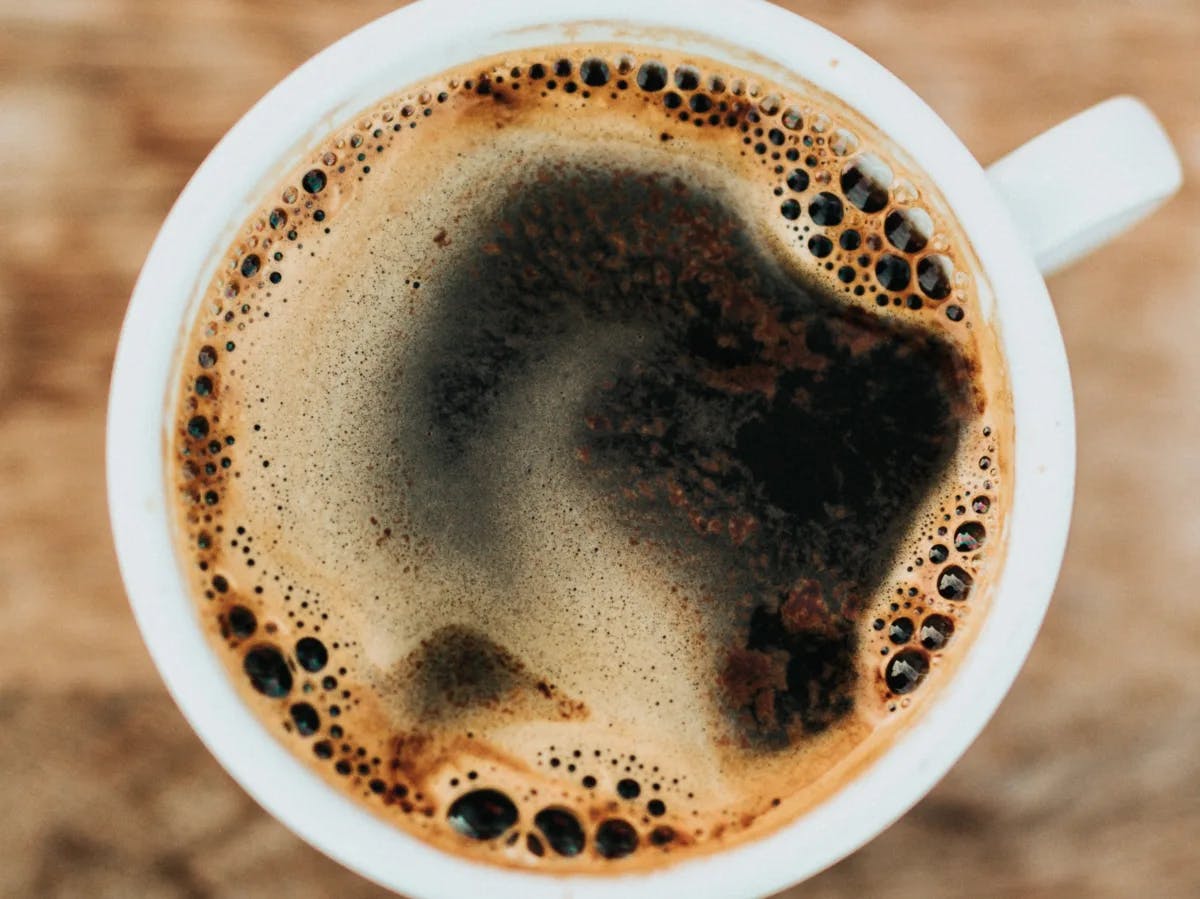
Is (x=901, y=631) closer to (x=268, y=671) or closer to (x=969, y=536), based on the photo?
(x=969, y=536)

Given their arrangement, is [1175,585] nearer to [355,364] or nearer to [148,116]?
[355,364]

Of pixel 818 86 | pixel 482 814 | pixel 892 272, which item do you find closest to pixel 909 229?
pixel 892 272

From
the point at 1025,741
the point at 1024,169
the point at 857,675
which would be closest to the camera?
the point at 1024,169

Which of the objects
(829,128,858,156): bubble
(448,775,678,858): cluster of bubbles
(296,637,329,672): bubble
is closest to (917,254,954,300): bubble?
(829,128,858,156): bubble

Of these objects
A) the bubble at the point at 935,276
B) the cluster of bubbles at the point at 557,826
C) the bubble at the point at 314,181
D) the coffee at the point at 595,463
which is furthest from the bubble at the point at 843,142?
the cluster of bubbles at the point at 557,826

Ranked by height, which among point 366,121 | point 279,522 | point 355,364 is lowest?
point 279,522

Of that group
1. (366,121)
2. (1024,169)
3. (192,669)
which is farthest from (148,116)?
(1024,169)
